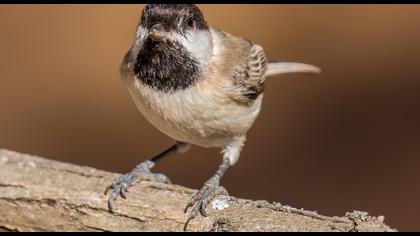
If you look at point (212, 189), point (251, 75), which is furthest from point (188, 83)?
point (251, 75)

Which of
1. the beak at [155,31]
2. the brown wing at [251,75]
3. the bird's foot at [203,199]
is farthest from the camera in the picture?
the brown wing at [251,75]

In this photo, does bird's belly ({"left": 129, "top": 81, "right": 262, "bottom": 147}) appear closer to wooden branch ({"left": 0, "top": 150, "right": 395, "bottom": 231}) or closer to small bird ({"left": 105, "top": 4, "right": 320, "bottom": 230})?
small bird ({"left": 105, "top": 4, "right": 320, "bottom": 230})

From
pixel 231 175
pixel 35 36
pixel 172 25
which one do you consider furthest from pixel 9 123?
pixel 172 25

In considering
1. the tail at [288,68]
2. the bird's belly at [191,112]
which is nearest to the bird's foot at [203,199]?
the bird's belly at [191,112]

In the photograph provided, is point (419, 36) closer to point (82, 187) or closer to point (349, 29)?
point (349, 29)

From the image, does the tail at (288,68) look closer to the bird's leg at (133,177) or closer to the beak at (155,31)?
the bird's leg at (133,177)
